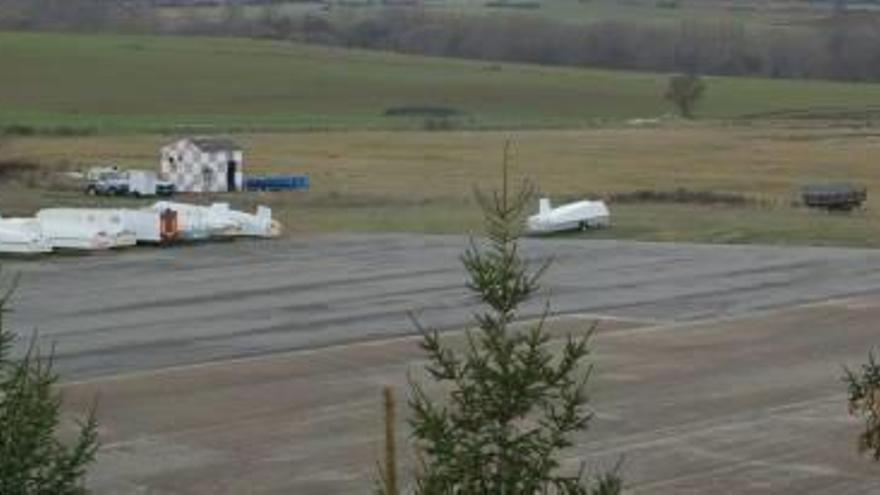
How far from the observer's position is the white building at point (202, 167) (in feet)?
202

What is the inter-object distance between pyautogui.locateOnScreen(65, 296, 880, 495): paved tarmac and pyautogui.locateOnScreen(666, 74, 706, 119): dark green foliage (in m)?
98.8

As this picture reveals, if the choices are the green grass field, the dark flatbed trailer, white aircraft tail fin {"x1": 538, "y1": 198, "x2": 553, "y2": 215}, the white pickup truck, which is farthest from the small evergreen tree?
the white pickup truck

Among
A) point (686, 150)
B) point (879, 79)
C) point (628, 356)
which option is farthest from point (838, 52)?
point (628, 356)

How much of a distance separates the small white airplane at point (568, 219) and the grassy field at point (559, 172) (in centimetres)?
71

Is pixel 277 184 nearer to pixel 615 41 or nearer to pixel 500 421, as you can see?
pixel 500 421

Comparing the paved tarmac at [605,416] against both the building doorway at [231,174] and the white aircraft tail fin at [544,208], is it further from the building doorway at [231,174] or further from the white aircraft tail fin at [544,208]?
the building doorway at [231,174]

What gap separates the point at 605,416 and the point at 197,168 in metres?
39.2

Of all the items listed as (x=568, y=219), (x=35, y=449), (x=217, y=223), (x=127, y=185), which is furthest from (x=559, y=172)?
(x=35, y=449)

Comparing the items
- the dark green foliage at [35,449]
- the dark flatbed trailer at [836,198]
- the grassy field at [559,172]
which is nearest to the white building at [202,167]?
the grassy field at [559,172]

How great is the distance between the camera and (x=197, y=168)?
61688 mm

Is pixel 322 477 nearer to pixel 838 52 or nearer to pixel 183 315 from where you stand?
pixel 183 315

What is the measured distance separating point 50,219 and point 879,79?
14080 centimetres

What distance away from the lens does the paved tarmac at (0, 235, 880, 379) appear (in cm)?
3177

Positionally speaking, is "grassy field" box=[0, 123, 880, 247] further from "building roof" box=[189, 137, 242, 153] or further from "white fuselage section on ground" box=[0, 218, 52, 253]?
"white fuselage section on ground" box=[0, 218, 52, 253]
